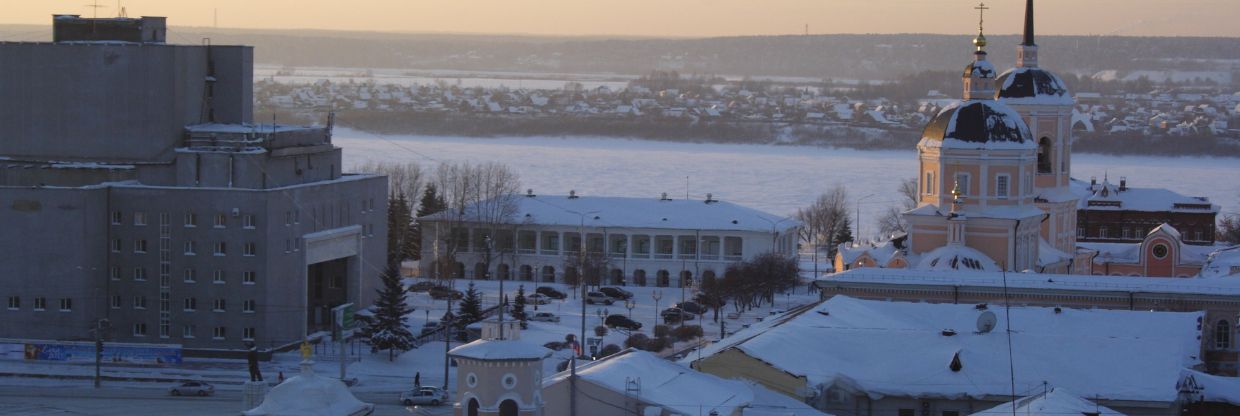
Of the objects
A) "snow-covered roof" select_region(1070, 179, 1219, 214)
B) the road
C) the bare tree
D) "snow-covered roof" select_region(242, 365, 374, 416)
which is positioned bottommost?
the road

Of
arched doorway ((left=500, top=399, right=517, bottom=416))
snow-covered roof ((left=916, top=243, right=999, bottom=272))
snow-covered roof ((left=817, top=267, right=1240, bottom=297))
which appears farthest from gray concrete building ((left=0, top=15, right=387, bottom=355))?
arched doorway ((left=500, top=399, right=517, bottom=416))

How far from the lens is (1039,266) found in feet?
159

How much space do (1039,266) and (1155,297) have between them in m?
6.63

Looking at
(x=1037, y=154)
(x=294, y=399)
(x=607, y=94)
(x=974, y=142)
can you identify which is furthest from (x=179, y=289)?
(x=607, y=94)

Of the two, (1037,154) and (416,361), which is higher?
(1037,154)

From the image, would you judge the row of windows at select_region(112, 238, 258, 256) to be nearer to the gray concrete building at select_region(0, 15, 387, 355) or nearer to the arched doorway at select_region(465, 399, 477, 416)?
the gray concrete building at select_region(0, 15, 387, 355)

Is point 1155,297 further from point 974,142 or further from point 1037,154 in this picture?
point 1037,154

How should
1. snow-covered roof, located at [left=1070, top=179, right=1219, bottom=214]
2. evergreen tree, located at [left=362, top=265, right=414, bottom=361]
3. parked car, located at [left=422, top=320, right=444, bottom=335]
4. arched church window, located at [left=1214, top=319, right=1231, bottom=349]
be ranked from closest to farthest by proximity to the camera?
arched church window, located at [left=1214, top=319, right=1231, bottom=349]
evergreen tree, located at [left=362, top=265, right=414, bottom=361]
parked car, located at [left=422, top=320, right=444, bottom=335]
snow-covered roof, located at [left=1070, top=179, right=1219, bottom=214]

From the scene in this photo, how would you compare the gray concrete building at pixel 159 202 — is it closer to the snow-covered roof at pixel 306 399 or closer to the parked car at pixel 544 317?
the parked car at pixel 544 317

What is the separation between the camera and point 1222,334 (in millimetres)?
41094

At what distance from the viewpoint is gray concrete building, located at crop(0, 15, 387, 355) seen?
42188mm

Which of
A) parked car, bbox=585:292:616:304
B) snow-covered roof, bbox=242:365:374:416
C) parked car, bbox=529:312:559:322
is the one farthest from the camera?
parked car, bbox=585:292:616:304

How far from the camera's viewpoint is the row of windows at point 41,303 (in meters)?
41.9

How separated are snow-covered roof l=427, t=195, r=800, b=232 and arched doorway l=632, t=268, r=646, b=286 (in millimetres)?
1153
